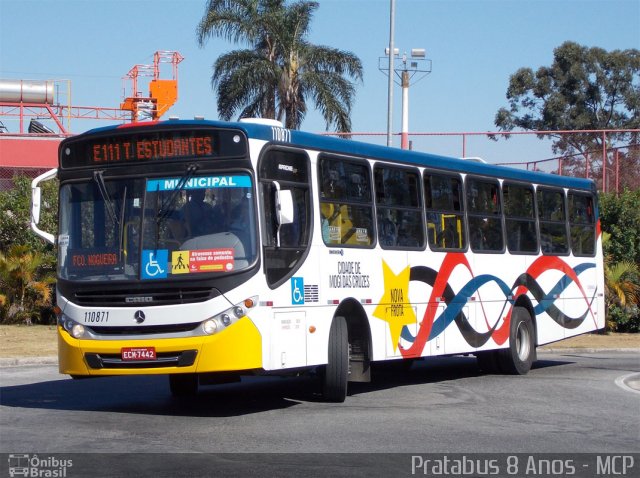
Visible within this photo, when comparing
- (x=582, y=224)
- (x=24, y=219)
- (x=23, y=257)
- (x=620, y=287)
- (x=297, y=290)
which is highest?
(x=24, y=219)

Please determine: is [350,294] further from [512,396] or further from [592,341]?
[592,341]

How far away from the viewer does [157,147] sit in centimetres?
1195

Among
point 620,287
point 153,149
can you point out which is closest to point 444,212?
point 153,149

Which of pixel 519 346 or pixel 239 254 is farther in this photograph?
pixel 519 346

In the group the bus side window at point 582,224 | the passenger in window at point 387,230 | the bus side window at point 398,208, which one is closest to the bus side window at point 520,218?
the bus side window at point 582,224

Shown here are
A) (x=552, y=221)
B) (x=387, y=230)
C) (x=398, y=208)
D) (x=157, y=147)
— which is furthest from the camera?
(x=552, y=221)

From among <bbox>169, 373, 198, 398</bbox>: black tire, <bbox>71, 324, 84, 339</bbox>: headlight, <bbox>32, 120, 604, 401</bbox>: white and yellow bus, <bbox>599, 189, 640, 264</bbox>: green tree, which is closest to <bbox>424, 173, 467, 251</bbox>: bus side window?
<bbox>32, 120, 604, 401</bbox>: white and yellow bus

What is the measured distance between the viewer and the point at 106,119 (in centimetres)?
4950

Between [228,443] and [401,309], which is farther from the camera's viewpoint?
[401,309]

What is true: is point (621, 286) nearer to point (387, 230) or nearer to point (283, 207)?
point (387, 230)

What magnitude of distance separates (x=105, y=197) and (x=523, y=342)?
8397 millimetres

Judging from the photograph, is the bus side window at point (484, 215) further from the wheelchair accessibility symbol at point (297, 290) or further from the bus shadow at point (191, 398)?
the wheelchair accessibility symbol at point (297, 290)

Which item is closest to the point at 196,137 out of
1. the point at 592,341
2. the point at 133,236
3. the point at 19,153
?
the point at 133,236

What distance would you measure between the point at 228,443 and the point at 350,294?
141 inches
